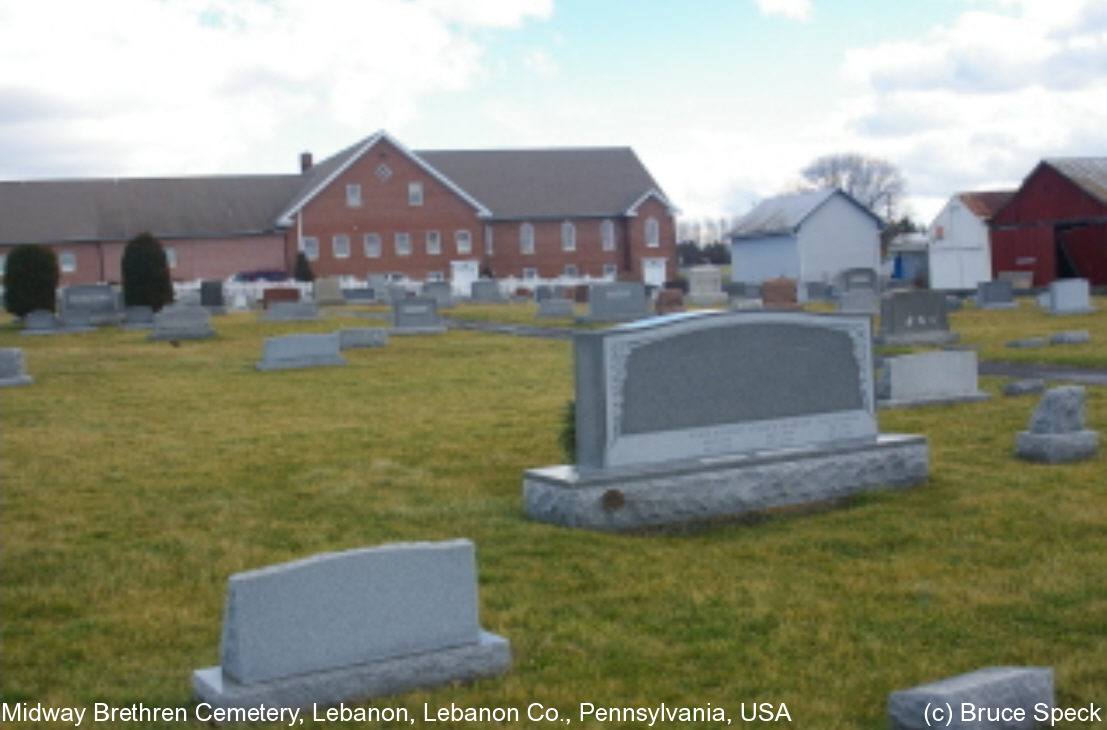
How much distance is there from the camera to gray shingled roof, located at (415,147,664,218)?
73.6 metres

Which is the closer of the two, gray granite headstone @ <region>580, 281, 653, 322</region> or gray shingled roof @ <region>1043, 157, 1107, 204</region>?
gray granite headstone @ <region>580, 281, 653, 322</region>

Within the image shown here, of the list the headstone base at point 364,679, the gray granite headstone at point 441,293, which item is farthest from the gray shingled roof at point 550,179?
the headstone base at point 364,679

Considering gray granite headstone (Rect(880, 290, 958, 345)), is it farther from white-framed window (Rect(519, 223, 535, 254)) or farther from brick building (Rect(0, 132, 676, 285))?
white-framed window (Rect(519, 223, 535, 254))

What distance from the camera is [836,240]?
61.8 metres

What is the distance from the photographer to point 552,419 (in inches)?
627

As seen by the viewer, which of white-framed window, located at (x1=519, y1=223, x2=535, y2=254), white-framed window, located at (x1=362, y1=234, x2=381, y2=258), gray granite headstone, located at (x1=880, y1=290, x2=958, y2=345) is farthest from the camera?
white-framed window, located at (x1=519, y1=223, x2=535, y2=254)

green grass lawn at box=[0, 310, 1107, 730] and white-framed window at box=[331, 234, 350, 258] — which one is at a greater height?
white-framed window at box=[331, 234, 350, 258]

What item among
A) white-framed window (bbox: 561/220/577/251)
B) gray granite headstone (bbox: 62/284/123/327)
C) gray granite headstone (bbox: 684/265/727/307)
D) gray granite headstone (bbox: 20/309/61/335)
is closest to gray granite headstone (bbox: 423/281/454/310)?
gray granite headstone (bbox: 684/265/727/307)

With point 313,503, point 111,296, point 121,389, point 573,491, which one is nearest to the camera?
point 573,491

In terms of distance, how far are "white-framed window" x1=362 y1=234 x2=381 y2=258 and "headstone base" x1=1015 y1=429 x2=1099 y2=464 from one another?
59.1 m

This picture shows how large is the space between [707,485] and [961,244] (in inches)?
1766

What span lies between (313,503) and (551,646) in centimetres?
449

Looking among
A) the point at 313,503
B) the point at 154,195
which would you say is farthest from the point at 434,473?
the point at 154,195

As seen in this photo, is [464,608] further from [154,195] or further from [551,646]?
[154,195]
